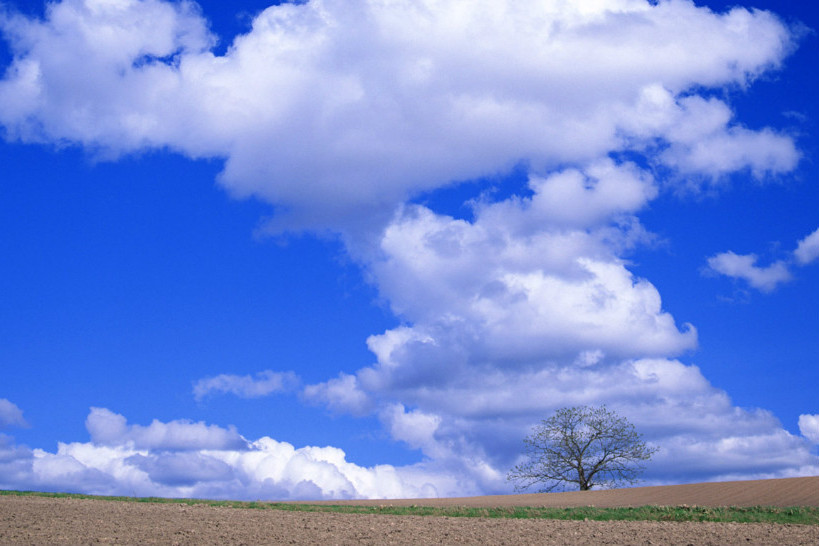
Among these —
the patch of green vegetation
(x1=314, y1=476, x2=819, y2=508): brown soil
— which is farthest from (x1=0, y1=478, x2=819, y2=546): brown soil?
(x1=314, y1=476, x2=819, y2=508): brown soil

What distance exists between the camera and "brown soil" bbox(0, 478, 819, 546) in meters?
26.1

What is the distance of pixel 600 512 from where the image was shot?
120ft

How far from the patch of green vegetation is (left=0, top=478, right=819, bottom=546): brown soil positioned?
8.25ft

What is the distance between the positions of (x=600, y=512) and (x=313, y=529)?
1477cm

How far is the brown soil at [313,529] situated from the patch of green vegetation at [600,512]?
251 cm

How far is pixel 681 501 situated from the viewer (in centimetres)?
4472

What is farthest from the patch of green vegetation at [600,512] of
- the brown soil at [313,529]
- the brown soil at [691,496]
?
the brown soil at [691,496]

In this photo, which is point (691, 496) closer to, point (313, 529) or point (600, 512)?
point (600, 512)

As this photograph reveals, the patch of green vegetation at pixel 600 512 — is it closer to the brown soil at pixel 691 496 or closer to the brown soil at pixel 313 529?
the brown soil at pixel 313 529

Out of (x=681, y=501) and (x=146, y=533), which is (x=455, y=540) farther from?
(x=681, y=501)

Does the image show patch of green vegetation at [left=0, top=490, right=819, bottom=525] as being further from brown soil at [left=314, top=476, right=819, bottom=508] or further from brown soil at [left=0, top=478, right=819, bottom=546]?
brown soil at [left=314, top=476, right=819, bottom=508]

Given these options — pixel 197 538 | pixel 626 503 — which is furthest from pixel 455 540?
pixel 626 503

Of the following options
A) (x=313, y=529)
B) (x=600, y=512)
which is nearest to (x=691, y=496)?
(x=600, y=512)

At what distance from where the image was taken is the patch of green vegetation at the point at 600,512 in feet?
112
